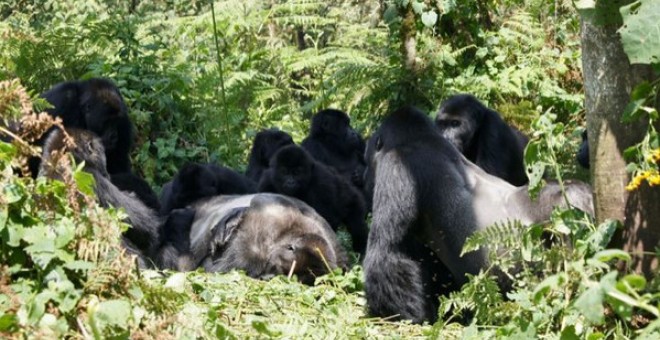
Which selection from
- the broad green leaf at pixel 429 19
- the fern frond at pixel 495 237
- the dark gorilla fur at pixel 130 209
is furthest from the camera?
the broad green leaf at pixel 429 19

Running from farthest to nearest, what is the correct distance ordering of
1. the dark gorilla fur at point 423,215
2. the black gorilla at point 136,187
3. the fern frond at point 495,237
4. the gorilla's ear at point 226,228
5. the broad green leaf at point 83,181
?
the black gorilla at point 136,187 < the gorilla's ear at point 226,228 < the dark gorilla fur at point 423,215 < the fern frond at point 495,237 < the broad green leaf at point 83,181

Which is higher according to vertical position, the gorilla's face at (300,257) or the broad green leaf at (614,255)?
the broad green leaf at (614,255)

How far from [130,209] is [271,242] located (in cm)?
87

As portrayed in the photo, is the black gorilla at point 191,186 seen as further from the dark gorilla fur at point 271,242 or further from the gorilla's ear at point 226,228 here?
the gorilla's ear at point 226,228

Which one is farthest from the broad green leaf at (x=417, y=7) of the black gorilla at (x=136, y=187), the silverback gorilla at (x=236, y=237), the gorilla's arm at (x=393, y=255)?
the gorilla's arm at (x=393, y=255)

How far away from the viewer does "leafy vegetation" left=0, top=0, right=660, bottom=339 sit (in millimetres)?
3297

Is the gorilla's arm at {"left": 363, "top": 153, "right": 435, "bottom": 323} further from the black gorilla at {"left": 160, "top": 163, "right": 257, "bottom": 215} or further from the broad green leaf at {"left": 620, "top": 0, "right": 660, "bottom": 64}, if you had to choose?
the black gorilla at {"left": 160, "top": 163, "right": 257, "bottom": 215}

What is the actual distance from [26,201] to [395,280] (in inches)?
91.8

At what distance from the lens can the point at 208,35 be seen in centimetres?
1290

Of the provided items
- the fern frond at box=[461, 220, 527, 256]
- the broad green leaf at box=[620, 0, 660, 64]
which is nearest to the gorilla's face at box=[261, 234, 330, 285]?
the fern frond at box=[461, 220, 527, 256]

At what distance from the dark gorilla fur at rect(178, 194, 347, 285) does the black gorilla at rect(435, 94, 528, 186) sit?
3.59 feet

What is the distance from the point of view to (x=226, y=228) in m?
6.63

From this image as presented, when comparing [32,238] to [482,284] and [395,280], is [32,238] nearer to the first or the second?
[482,284]

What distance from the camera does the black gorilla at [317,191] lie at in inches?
312
